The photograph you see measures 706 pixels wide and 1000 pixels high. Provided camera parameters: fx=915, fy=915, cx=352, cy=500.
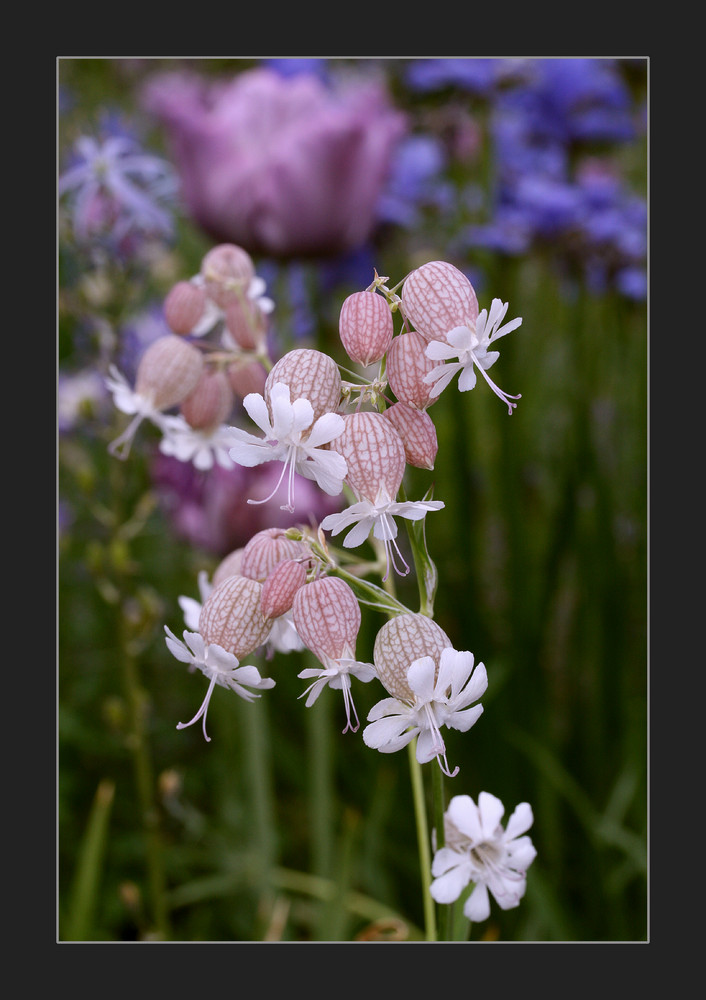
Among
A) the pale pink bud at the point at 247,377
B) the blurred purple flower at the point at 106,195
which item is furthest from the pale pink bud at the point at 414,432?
the blurred purple flower at the point at 106,195

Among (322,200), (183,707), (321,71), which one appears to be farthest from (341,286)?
(183,707)

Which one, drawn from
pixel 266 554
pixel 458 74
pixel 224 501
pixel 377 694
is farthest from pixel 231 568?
pixel 458 74

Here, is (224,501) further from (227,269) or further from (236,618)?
(236,618)

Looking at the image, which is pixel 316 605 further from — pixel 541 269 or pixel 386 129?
pixel 541 269

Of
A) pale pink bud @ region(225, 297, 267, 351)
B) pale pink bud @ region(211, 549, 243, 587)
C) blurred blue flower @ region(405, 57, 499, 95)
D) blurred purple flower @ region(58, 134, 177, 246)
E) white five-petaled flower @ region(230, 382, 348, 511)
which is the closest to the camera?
white five-petaled flower @ region(230, 382, 348, 511)

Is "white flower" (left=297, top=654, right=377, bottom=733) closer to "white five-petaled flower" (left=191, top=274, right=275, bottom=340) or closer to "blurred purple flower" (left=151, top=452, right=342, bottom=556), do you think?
"white five-petaled flower" (left=191, top=274, right=275, bottom=340)

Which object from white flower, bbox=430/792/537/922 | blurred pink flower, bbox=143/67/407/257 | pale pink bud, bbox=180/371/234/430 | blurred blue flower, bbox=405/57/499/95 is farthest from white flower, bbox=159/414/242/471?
blurred blue flower, bbox=405/57/499/95

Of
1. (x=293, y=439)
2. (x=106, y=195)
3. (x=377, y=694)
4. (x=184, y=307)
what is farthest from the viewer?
(x=377, y=694)
